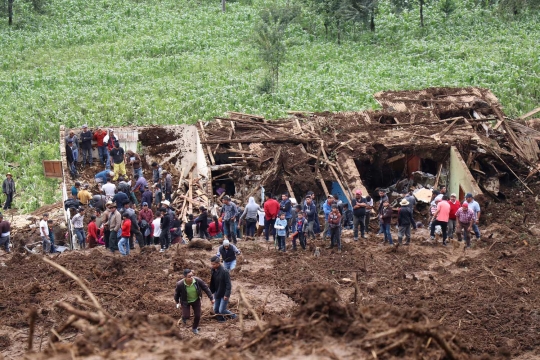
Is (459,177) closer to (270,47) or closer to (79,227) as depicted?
(79,227)

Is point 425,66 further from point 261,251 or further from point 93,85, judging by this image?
point 261,251

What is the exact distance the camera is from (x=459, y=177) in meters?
23.6

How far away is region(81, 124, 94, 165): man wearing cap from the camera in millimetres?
25312

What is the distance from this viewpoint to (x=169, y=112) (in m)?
33.6

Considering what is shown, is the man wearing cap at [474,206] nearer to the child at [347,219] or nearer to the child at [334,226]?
the child at [334,226]

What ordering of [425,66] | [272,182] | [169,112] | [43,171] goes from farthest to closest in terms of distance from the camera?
[425,66] < [169,112] < [43,171] < [272,182]

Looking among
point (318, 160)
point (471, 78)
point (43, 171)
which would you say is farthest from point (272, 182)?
point (471, 78)

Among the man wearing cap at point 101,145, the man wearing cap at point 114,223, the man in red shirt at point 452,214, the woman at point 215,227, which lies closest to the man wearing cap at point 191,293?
the man wearing cap at point 114,223

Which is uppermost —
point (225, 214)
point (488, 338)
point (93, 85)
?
point (93, 85)

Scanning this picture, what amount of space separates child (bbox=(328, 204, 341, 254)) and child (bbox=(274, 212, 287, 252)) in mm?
1041

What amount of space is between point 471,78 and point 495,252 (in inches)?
720

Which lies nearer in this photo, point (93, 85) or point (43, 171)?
point (43, 171)

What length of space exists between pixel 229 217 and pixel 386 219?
3723mm

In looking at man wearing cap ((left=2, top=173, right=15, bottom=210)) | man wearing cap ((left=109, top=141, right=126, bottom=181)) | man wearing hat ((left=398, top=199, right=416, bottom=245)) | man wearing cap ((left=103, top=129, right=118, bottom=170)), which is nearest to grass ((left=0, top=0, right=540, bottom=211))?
man wearing cap ((left=2, top=173, right=15, bottom=210))
